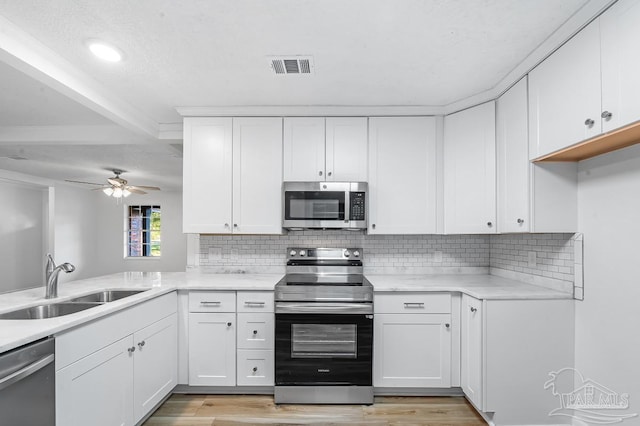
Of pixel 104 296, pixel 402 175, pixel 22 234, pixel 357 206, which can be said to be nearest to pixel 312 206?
pixel 357 206

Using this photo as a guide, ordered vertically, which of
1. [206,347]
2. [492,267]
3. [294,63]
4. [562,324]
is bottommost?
[206,347]

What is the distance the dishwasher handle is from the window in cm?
788

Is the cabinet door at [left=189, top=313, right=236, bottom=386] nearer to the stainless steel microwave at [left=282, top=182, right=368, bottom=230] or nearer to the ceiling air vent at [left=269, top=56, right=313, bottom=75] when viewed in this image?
the stainless steel microwave at [left=282, top=182, right=368, bottom=230]

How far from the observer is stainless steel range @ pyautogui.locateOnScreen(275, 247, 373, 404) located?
2.38m

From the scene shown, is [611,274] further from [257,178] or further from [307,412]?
[257,178]

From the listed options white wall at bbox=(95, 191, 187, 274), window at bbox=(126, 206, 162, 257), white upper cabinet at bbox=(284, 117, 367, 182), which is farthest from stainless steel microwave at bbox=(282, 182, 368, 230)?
window at bbox=(126, 206, 162, 257)

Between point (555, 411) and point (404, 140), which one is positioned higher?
point (404, 140)

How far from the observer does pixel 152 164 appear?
540 centimetres

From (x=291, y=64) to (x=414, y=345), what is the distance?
218cm

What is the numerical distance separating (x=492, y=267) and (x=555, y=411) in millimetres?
1237

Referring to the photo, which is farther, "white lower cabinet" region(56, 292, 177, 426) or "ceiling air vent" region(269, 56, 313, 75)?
"ceiling air vent" region(269, 56, 313, 75)

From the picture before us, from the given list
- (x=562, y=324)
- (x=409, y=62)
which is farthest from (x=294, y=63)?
(x=562, y=324)

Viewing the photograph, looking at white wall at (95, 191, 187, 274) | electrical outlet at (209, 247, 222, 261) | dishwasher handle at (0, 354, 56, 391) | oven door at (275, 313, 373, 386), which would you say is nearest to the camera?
dishwasher handle at (0, 354, 56, 391)

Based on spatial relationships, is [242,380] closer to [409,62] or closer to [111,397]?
[111,397]
